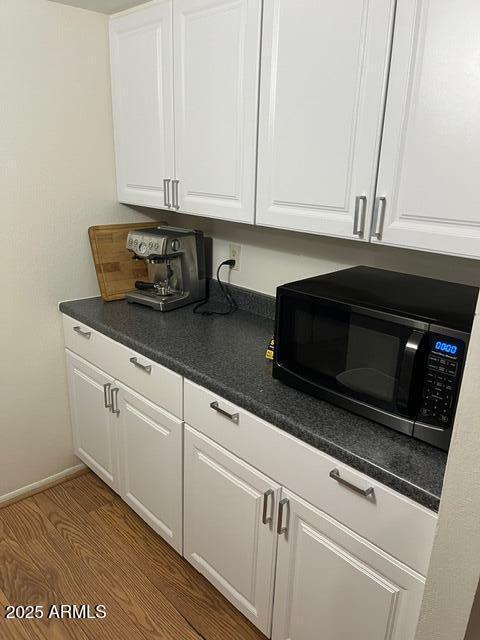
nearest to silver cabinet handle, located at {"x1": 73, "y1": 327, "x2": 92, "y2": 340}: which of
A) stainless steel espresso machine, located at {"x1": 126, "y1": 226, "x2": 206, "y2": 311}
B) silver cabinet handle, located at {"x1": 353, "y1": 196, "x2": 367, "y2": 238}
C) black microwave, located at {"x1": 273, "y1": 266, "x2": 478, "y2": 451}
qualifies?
stainless steel espresso machine, located at {"x1": 126, "y1": 226, "x2": 206, "y2": 311}

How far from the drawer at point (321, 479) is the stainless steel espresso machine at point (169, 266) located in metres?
0.65

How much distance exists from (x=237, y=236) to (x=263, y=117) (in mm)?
689

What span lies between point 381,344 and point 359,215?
14.5 inches

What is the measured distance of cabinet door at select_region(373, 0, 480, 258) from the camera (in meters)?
1.08

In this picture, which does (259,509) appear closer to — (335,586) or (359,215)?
(335,586)

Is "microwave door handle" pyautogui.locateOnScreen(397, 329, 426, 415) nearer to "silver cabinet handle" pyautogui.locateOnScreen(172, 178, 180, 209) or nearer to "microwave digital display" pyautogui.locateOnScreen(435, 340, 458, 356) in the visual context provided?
"microwave digital display" pyautogui.locateOnScreen(435, 340, 458, 356)

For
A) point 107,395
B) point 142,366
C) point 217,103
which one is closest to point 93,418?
point 107,395

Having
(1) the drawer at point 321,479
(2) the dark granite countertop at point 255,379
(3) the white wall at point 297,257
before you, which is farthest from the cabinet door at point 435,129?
(1) the drawer at point 321,479

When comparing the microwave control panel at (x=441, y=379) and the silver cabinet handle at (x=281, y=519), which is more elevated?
the microwave control panel at (x=441, y=379)

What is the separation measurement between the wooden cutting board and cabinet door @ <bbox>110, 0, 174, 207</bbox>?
17 centimetres

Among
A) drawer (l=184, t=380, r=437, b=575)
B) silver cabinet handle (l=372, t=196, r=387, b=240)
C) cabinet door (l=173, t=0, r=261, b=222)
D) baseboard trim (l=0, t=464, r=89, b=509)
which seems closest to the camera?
drawer (l=184, t=380, r=437, b=575)

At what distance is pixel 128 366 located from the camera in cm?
186

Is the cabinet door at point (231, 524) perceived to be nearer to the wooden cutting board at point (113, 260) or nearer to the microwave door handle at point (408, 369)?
the microwave door handle at point (408, 369)

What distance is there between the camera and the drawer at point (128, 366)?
167cm
